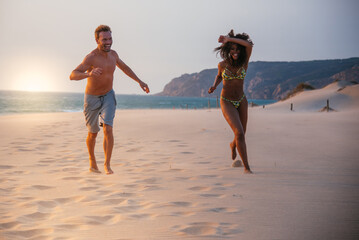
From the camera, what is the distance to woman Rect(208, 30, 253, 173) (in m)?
4.79

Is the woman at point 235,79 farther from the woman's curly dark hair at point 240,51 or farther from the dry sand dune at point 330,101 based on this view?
the dry sand dune at point 330,101

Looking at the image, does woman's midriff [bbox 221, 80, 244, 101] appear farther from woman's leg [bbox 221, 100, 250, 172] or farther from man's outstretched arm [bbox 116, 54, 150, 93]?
man's outstretched arm [bbox 116, 54, 150, 93]

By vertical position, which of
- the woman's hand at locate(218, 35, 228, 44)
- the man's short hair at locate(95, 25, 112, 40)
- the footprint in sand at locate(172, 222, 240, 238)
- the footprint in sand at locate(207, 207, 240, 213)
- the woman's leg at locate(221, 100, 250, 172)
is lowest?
the footprint in sand at locate(172, 222, 240, 238)

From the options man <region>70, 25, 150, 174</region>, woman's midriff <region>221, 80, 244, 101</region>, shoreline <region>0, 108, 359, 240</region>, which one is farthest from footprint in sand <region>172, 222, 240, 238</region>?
woman's midriff <region>221, 80, 244, 101</region>

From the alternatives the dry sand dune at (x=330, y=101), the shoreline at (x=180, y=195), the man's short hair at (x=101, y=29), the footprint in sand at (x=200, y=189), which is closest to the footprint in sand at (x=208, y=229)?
the shoreline at (x=180, y=195)

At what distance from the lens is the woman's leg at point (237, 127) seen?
15.6ft

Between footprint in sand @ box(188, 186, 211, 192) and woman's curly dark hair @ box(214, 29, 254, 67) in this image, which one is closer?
footprint in sand @ box(188, 186, 211, 192)

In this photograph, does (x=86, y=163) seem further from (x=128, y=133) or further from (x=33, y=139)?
(x=128, y=133)

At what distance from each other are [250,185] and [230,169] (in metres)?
1.04

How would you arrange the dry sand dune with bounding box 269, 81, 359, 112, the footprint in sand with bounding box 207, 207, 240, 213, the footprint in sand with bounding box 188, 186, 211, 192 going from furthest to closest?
the dry sand dune with bounding box 269, 81, 359, 112 < the footprint in sand with bounding box 188, 186, 211, 192 < the footprint in sand with bounding box 207, 207, 240, 213

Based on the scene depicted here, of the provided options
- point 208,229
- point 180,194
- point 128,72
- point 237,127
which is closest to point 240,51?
point 237,127

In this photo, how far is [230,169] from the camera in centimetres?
510

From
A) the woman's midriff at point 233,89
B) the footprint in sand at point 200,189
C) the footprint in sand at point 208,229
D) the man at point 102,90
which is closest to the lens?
the footprint in sand at point 208,229

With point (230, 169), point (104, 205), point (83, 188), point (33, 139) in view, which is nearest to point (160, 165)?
point (230, 169)
